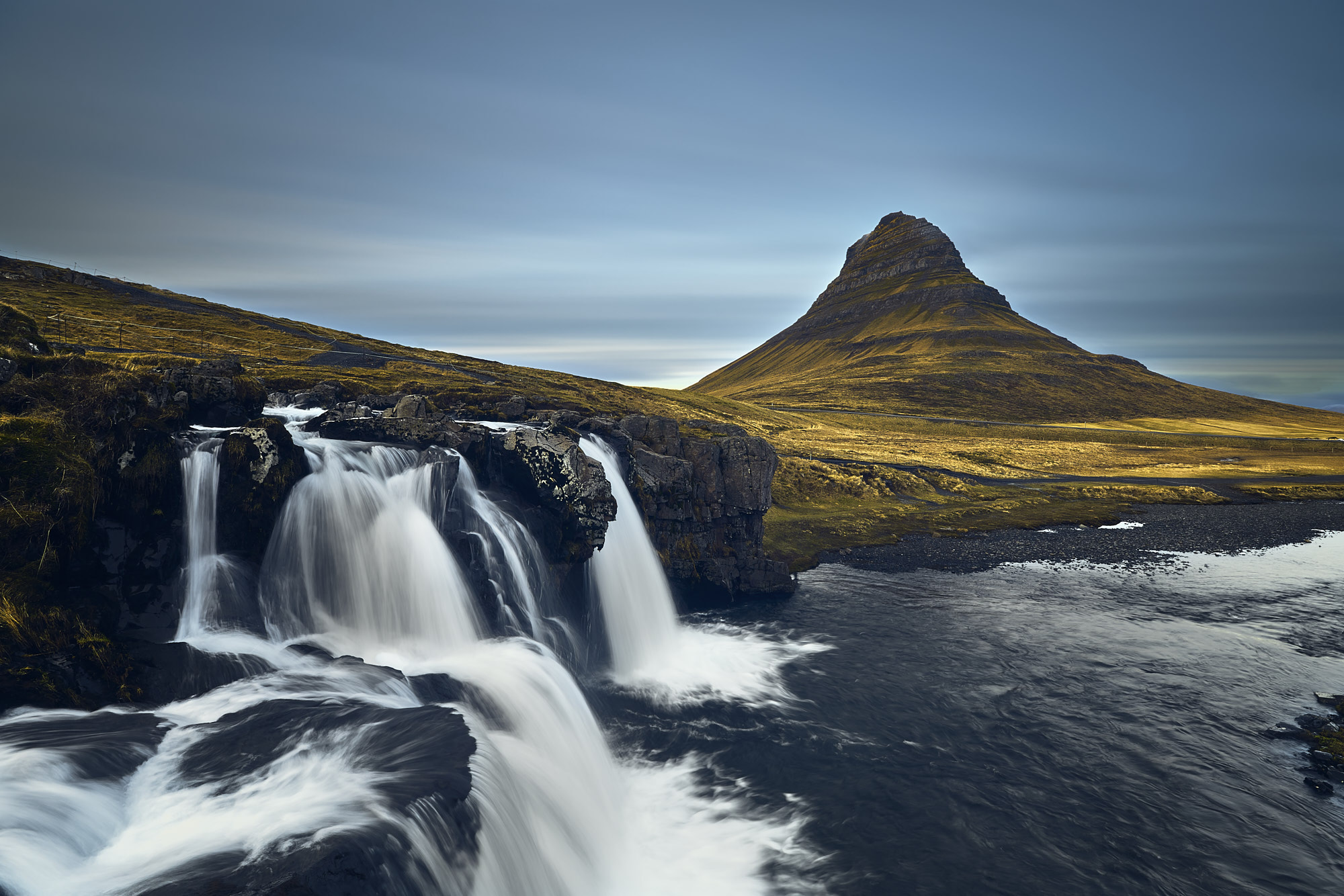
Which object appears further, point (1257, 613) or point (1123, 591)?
point (1123, 591)

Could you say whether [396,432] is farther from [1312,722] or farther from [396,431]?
[1312,722]

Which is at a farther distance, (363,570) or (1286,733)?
(363,570)

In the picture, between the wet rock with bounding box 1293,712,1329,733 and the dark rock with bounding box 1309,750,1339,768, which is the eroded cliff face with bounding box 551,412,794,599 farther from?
the dark rock with bounding box 1309,750,1339,768

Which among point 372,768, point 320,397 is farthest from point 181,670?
point 320,397

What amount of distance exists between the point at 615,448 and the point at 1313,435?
678 feet

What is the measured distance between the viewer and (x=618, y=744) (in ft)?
78.5

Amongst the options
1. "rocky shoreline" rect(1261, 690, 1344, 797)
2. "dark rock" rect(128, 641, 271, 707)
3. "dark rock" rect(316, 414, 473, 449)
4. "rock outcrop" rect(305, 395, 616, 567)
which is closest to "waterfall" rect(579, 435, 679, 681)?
"rock outcrop" rect(305, 395, 616, 567)

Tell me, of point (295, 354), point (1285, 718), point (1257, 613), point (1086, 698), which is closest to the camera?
point (1285, 718)

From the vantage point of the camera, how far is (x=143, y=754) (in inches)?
571

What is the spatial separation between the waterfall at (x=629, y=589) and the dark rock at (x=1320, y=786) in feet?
79.5

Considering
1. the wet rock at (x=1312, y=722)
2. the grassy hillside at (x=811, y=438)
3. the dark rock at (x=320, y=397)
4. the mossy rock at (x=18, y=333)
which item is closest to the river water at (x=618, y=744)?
the wet rock at (x=1312, y=722)

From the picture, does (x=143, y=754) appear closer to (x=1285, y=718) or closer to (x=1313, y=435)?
(x=1285, y=718)

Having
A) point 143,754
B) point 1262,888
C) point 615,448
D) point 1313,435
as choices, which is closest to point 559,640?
point 615,448

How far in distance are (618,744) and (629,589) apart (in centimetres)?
1203
